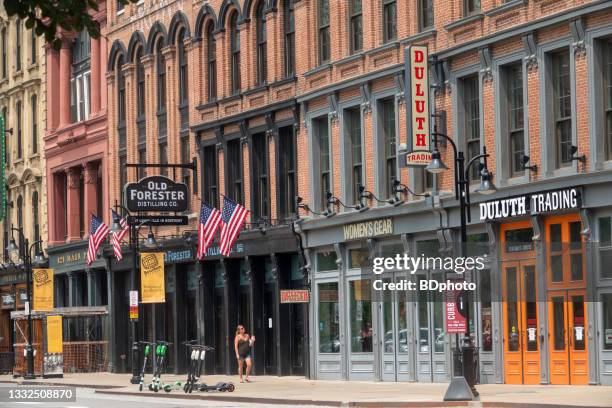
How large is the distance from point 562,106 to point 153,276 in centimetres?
1809

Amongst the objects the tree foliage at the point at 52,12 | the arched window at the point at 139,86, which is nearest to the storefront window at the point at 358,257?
the arched window at the point at 139,86

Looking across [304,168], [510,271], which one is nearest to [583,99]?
[510,271]

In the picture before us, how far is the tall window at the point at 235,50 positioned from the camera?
2014 inches

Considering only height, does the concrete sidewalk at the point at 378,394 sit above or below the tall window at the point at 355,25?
below

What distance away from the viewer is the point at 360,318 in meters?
43.7

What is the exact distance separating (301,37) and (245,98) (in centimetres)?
458

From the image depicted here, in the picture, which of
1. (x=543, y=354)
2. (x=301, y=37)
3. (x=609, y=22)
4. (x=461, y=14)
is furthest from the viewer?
(x=301, y=37)

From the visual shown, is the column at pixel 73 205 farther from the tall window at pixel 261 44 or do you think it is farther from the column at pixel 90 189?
the tall window at pixel 261 44

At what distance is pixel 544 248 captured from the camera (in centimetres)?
3534

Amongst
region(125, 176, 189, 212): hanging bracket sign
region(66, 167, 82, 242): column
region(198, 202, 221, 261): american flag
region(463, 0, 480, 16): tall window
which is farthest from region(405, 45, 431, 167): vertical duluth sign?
region(66, 167, 82, 242): column

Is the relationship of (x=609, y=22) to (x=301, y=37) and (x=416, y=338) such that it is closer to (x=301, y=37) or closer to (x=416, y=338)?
(x=416, y=338)

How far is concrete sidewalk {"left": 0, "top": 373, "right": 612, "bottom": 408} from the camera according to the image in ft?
95.7

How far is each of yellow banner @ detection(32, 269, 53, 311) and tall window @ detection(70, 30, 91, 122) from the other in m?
9.17

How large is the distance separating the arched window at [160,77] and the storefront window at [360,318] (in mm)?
15787
